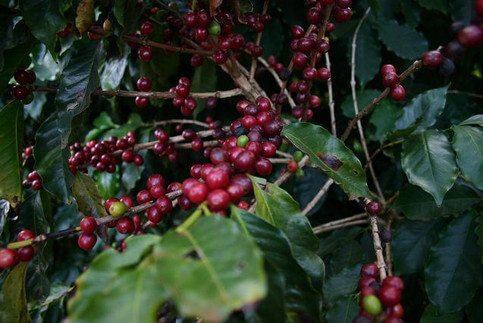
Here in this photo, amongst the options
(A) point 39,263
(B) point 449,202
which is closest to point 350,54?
(B) point 449,202

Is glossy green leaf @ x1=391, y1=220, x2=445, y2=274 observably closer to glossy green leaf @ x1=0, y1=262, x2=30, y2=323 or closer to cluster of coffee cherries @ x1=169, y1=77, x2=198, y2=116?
cluster of coffee cherries @ x1=169, y1=77, x2=198, y2=116

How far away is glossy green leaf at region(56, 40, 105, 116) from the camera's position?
1.05 metres

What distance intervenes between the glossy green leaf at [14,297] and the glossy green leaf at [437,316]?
3.55 ft

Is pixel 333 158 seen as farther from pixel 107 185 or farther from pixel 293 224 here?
pixel 107 185

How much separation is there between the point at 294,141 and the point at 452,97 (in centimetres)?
103

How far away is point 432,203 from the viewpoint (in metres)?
1.22

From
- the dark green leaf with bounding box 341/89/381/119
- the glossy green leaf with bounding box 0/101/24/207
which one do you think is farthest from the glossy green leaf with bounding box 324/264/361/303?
the glossy green leaf with bounding box 0/101/24/207

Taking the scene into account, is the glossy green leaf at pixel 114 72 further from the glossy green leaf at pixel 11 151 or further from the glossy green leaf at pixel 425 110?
the glossy green leaf at pixel 425 110

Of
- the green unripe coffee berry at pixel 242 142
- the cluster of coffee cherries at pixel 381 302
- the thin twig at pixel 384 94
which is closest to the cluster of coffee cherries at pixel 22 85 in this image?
the green unripe coffee berry at pixel 242 142

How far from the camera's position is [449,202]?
1.20 metres

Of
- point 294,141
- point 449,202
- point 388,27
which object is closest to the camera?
point 294,141

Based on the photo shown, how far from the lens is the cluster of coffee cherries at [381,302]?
0.66 m

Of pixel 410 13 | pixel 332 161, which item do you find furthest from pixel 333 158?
pixel 410 13

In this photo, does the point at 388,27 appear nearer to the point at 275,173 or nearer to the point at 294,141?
the point at 275,173
